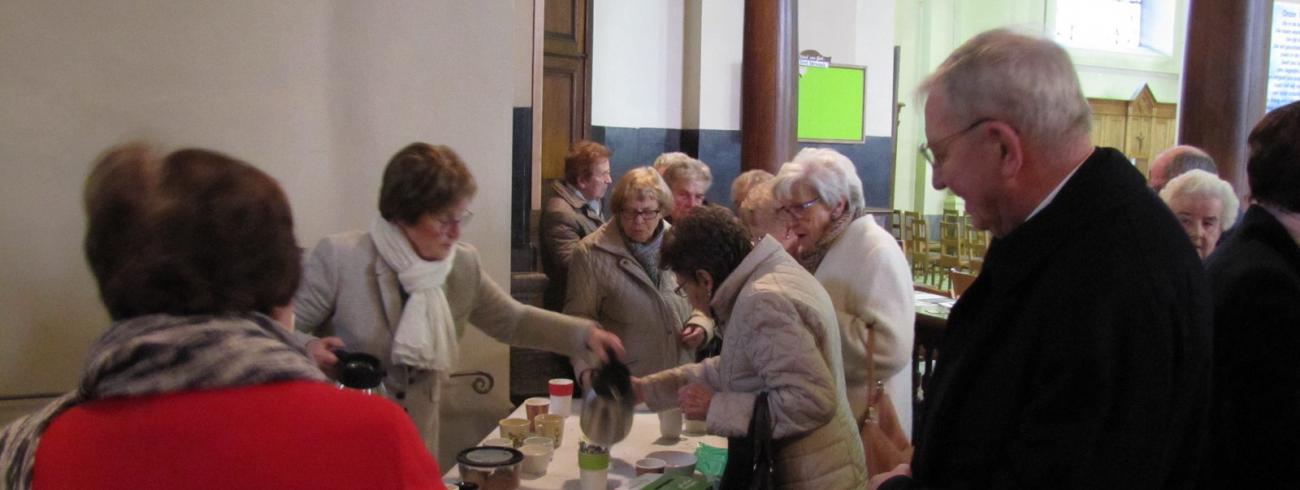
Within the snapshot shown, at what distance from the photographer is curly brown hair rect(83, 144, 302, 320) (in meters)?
0.98

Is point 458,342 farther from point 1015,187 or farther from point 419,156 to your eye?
point 1015,187

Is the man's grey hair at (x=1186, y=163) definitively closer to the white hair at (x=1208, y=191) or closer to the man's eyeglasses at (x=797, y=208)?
the white hair at (x=1208, y=191)

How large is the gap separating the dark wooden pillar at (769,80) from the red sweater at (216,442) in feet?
19.7

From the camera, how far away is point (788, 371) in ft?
6.70

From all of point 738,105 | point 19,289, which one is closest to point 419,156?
point 19,289

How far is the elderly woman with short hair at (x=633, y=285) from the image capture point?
323cm

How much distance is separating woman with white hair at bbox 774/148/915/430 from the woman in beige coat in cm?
51

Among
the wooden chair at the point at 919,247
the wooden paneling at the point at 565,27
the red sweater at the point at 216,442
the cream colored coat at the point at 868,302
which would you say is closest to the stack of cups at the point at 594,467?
the cream colored coat at the point at 868,302

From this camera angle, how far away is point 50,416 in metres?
1.03

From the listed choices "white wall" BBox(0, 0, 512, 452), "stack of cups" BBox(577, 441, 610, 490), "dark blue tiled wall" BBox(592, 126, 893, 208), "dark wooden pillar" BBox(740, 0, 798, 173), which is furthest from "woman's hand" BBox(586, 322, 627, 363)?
"dark blue tiled wall" BBox(592, 126, 893, 208)

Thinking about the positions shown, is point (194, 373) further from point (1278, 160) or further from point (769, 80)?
point (769, 80)

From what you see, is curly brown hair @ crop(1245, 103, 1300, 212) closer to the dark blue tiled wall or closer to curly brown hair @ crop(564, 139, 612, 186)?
curly brown hair @ crop(564, 139, 612, 186)

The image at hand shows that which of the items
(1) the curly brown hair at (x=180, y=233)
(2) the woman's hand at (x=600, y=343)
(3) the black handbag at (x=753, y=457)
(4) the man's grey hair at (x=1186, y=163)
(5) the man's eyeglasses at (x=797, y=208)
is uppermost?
(4) the man's grey hair at (x=1186, y=163)

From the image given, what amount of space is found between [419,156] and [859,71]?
6751 mm
